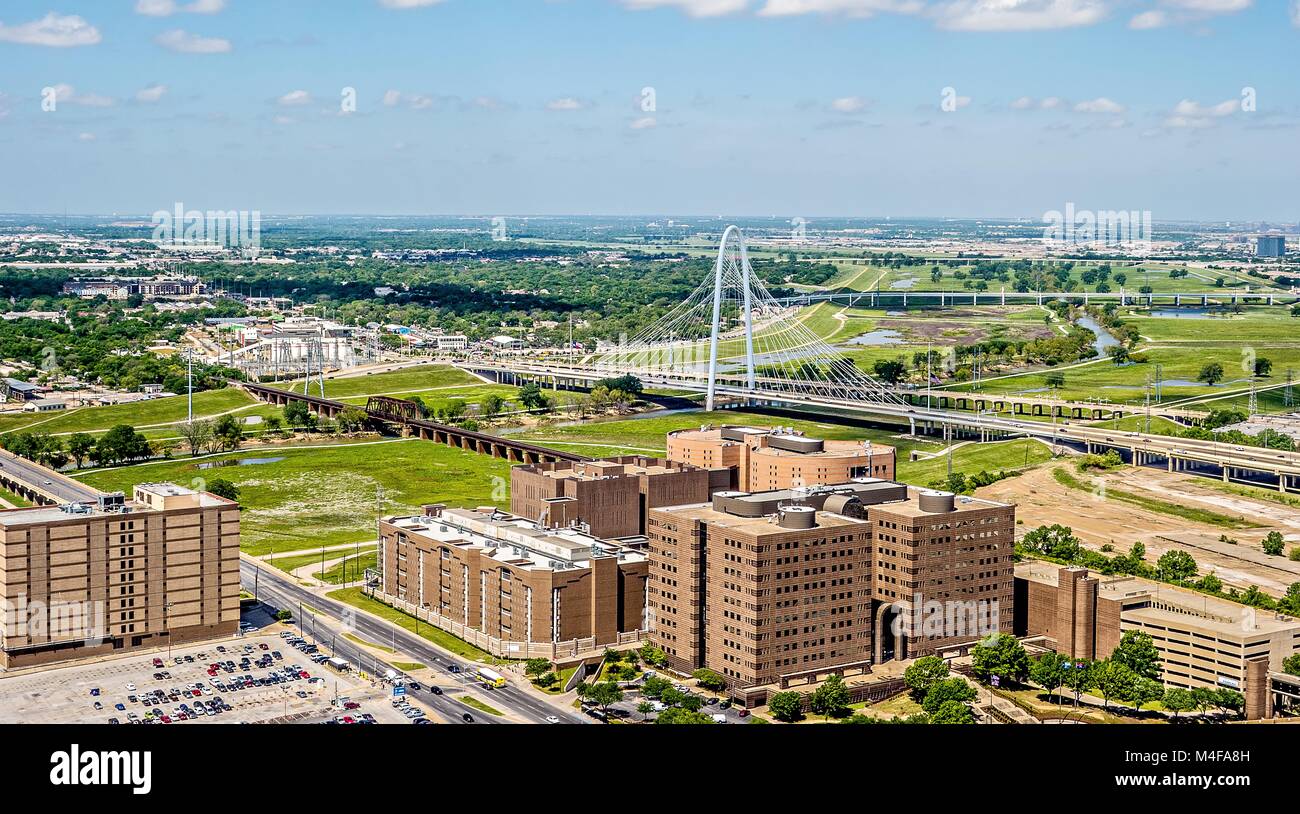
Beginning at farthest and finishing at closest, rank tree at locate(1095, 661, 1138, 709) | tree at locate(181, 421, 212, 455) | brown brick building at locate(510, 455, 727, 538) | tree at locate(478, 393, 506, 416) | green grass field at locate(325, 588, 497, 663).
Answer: tree at locate(478, 393, 506, 416)
tree at locate(181, 421, 212, 455)
brown brick building at locate(510, 455, 727, 538)
green grass field at locate(325, 588, 497, 663)
tree at locate(1095, 661, 1138, 709)

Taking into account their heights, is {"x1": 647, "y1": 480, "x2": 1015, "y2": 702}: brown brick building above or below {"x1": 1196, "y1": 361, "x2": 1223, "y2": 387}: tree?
below

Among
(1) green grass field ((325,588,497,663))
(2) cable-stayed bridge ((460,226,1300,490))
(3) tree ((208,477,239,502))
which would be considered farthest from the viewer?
(2) cable-stayed bridge ((460,226,1300,490))

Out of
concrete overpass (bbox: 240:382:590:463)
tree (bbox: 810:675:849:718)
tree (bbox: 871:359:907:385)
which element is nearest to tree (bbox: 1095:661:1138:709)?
tree (bbox: 810:675:849:718)

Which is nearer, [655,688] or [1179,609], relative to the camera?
[655,688]

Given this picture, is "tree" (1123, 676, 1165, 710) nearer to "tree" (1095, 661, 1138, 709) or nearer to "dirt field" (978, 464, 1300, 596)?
"tree" (1095, 661, 1138, 709)

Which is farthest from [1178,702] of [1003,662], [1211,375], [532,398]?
[1211,375]

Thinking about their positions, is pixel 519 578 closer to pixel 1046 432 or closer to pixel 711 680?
pixel 711 680

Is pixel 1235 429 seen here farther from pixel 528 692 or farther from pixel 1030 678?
pixel 528 692
